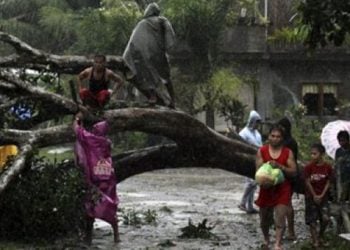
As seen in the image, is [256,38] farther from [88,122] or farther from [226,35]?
[88,122]

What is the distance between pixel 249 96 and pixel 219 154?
57.0 ft

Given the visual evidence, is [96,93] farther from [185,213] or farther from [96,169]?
[185,213]

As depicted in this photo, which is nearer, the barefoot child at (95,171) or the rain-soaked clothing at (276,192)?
the rain-soaked clothing at (276,192)

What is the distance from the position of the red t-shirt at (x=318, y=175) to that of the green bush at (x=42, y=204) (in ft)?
8.58

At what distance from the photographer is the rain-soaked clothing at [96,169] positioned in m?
9.32

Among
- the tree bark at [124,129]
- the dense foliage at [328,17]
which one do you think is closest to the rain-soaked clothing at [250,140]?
the tree bark at [124,129]

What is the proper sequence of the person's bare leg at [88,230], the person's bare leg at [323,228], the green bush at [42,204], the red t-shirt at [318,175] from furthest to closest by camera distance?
1. the person's bare leg at [88,230]
2. the person's bare leg at [323,228]
3. the red t-shirt at [318,175]
4. the green bush at [42,204]

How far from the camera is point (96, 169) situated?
935 cm

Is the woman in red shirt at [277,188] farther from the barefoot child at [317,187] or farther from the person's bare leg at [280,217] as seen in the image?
the barefoot child at [317,187]

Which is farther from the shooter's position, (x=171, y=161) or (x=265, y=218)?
(x=171, y=161)

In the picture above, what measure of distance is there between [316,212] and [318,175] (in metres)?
0.43

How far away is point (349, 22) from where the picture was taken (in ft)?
26.7

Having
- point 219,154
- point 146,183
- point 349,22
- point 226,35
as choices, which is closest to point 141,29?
point 219,154

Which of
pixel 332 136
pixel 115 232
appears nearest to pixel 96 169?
pixel 115 232
